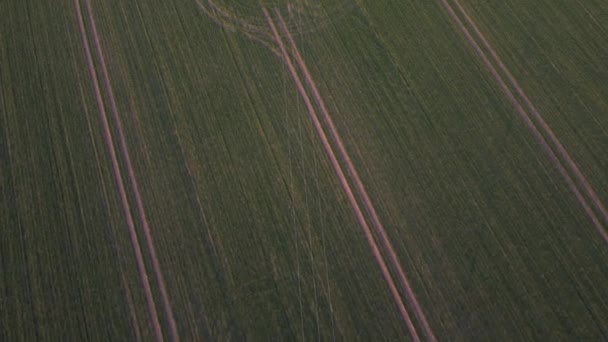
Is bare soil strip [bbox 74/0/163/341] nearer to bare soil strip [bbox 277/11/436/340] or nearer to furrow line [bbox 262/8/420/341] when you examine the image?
furrow line [bbox 262/8/420/341]

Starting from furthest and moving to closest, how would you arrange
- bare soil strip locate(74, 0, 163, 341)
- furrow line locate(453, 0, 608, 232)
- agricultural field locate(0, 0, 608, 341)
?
furrow line locate(453, 0, 608, 232) → agricultural field locate(0, 0, 608, 341) → bare soil strip locate(74, 0, 163, 341)

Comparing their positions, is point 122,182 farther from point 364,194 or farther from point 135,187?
point 364,194

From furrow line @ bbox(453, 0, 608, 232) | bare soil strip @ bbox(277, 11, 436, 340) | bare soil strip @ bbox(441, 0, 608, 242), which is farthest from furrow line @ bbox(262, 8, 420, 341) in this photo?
furrow line @ bbox(453, 0, 608, 232)

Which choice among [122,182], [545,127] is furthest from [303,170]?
[545,127]

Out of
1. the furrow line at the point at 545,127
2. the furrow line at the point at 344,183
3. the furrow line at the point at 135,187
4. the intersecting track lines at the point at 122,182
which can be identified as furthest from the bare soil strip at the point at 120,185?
the furrow line at the point at 545,127

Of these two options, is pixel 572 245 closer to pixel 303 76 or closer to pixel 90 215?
pixel 303 76
